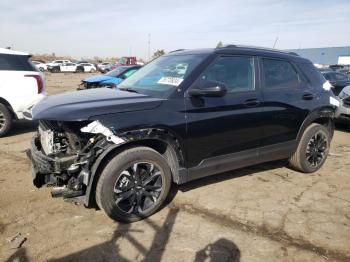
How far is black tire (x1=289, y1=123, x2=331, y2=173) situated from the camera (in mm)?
5340

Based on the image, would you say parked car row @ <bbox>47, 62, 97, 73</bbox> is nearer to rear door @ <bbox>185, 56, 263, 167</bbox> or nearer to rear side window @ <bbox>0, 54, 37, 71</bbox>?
rear side window @ <bbox>0, 54, 37, 71</bbox>

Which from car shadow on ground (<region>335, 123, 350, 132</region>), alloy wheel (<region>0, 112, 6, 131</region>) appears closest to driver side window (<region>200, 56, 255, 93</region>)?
→ alloy wheel (<region>0, 112, 6, 131</region>)

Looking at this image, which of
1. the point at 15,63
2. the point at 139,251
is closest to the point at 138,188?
the point at 139,251

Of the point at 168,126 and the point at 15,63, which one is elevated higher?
the point at 15,63

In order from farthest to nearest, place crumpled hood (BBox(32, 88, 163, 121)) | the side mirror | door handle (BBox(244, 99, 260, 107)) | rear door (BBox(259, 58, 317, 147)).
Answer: rear door (BBox(259, 58, 317, 147)) < door handle (BBox(244, 99, 260, 107)) < the side mirror < crumpled hood (BBox(32, 88, 163, 121))

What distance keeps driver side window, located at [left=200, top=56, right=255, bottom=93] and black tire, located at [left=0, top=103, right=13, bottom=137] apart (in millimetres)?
5146

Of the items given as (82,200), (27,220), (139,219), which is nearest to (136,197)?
(139,219)

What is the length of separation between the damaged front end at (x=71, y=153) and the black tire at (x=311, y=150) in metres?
3.11

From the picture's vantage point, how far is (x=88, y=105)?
11.7ft

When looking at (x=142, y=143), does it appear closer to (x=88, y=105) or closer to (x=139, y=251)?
(x=88, y=105)

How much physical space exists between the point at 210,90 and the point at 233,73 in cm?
71

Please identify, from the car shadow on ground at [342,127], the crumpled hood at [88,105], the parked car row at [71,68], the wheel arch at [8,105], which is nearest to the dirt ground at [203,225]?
the crumpled hood at [88,105]

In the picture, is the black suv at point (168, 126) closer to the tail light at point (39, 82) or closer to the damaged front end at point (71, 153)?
the damaged front end at point (71, 153)

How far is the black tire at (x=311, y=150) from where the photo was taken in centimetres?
534
